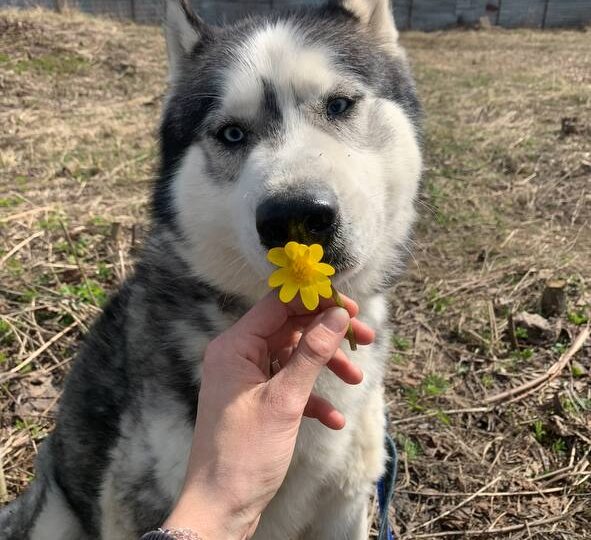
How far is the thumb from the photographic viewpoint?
149 centimetres

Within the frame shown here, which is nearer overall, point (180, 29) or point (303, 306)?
point (303, 306)

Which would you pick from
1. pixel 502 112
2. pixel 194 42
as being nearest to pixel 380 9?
pixel 194 42

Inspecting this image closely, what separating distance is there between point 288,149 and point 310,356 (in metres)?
0.75

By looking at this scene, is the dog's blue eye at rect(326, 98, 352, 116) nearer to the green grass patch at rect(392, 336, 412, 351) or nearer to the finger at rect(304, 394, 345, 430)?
the finger at rect(304, 394, 345, 430)

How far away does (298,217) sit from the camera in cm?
165

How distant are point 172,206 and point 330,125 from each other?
2.37 ft

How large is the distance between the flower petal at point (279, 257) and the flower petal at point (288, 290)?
63 mm

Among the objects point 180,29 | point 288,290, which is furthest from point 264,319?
point 180,29

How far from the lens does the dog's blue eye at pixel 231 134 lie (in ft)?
7.13

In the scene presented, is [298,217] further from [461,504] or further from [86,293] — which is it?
[86,293]

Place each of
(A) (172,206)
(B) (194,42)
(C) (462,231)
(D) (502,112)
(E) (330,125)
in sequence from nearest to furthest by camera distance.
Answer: (E) (330,125) < (A) (172,206) < (B) (194,42) < (C) (462,231) < (D) (502,112)

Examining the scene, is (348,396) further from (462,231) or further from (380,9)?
(462,231)

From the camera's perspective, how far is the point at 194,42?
8.50 feet

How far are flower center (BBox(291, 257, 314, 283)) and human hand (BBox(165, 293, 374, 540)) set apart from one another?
0.14 meters
